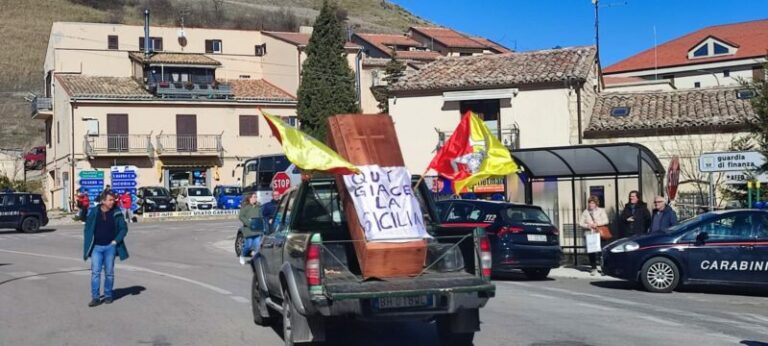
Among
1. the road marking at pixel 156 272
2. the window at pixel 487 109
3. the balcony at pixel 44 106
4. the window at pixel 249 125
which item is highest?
the balcony at pixel 44 106

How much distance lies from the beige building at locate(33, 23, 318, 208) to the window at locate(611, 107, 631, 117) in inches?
1172

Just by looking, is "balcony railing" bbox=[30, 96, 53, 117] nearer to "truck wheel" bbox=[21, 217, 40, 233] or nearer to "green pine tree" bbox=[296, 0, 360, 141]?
"green pine tree" bbox=[296, 0, 360, 141]

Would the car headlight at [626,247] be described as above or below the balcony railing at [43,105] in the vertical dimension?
below

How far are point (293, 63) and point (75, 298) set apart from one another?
167 ft

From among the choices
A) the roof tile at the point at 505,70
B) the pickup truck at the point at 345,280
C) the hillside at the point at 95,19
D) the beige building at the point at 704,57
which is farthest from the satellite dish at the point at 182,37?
the pickup truck at the point at 345,280

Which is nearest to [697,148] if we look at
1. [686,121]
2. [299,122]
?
[686,121]

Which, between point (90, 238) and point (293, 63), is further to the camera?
point (293, 63)

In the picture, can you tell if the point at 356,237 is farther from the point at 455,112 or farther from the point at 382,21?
the point at 382,21

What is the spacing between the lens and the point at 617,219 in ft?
69.6

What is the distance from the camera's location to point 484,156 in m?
10.8

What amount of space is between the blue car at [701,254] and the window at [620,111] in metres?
18.4

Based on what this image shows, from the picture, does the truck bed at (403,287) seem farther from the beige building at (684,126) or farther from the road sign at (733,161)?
the beige building at (684,126)

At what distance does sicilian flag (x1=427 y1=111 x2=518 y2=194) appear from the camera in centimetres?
1060

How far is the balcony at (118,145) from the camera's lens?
55.8 meters
